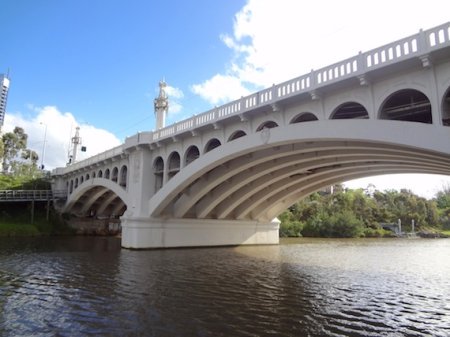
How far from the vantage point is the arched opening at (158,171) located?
3323 cm

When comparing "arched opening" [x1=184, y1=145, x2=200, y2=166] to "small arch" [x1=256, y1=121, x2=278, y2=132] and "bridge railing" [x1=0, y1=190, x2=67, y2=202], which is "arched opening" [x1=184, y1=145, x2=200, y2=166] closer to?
"small arch" [x1=256, y1=121, x2=278, y2=132]

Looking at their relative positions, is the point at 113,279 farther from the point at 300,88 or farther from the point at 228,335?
the point at 300,88

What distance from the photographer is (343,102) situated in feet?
56.2

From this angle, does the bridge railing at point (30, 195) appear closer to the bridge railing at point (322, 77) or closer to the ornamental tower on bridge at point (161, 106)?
the ornamental tower on bridge at point (161, 106)

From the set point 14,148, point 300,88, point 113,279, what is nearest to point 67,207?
point 14,148

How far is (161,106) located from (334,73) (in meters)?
24.8

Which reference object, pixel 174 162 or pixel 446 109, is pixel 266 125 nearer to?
pixel 446 109

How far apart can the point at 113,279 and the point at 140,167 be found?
18.1 metres

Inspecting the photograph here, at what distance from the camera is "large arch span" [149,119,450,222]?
14984 millimetres

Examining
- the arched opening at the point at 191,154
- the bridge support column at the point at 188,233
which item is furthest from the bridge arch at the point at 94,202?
the arched opening at the point at 191,154

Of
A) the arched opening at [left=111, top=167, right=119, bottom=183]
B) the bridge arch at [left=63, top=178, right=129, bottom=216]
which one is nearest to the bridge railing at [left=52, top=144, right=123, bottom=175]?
the arched opening at [left=111, top=167, right=119, bottom=183]

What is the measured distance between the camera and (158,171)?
33.0 metres

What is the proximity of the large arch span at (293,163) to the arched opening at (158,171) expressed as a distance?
7.22ft

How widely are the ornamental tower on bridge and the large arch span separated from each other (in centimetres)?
959
